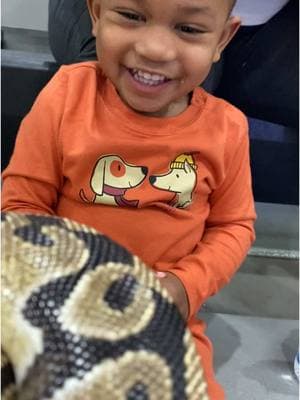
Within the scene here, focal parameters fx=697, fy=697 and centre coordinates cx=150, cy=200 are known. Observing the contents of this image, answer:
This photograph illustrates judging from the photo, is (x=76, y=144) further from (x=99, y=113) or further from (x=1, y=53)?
(x=1, y=53)

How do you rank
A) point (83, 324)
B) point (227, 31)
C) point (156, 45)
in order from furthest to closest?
point (227, 31) → point (156, 45) → point (83, 324)

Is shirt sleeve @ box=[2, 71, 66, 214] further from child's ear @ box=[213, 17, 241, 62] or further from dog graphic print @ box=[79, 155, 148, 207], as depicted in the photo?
child's ear @ box=[213, 17, 241, 62]

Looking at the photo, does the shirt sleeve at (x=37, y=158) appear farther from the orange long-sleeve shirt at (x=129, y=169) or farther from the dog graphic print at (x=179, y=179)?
the dog graphic print at (x=179, y=179)

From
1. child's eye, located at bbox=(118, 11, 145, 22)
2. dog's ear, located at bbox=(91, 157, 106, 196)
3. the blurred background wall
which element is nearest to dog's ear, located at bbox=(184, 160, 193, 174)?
dog's ear, located at bbox=(91, 157, 106, 196)

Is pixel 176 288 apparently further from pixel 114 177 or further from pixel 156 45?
pixel 156 45

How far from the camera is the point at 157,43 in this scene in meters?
0.90

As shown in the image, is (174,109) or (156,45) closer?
(156,45)

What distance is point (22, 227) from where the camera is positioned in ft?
2.46

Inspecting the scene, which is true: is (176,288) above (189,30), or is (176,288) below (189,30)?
below

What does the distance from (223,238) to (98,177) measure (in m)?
0.23

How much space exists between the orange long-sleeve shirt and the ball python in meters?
0.26

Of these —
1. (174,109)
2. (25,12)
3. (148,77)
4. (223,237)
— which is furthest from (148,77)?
(25,12)

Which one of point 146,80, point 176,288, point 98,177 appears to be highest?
point 146,80

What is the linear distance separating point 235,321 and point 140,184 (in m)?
0.68
